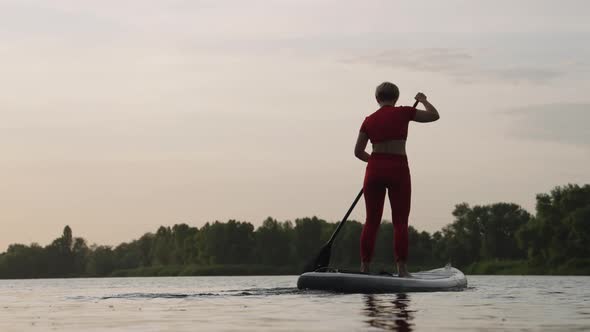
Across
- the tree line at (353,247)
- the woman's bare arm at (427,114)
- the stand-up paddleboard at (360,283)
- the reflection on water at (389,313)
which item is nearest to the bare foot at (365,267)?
the stand-up paddleboard at (360,283)

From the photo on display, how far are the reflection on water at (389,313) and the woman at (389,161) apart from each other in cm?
167

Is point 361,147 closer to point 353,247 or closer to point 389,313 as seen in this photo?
point 389,313

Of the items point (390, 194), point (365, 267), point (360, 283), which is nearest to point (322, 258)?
point (365, 267)

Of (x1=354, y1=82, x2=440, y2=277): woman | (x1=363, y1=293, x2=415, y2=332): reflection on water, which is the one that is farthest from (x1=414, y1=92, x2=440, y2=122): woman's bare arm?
(x1=363, y1=293, x2=415, y2=332): reflection on water

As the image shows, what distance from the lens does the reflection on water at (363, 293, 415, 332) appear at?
8.03m

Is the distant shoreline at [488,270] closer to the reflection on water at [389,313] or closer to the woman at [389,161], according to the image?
the woman at [389,161]

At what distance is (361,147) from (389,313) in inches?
205

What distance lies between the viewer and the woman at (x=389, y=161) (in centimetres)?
1407

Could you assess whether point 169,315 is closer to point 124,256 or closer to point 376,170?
point 376,170

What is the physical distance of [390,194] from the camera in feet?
46.9

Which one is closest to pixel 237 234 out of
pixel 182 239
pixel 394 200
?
pixel 182 239

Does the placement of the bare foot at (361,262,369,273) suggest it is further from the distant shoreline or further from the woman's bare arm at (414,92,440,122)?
the distant shoreline

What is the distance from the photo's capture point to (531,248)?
9556 cm

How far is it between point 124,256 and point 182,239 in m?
27.2
